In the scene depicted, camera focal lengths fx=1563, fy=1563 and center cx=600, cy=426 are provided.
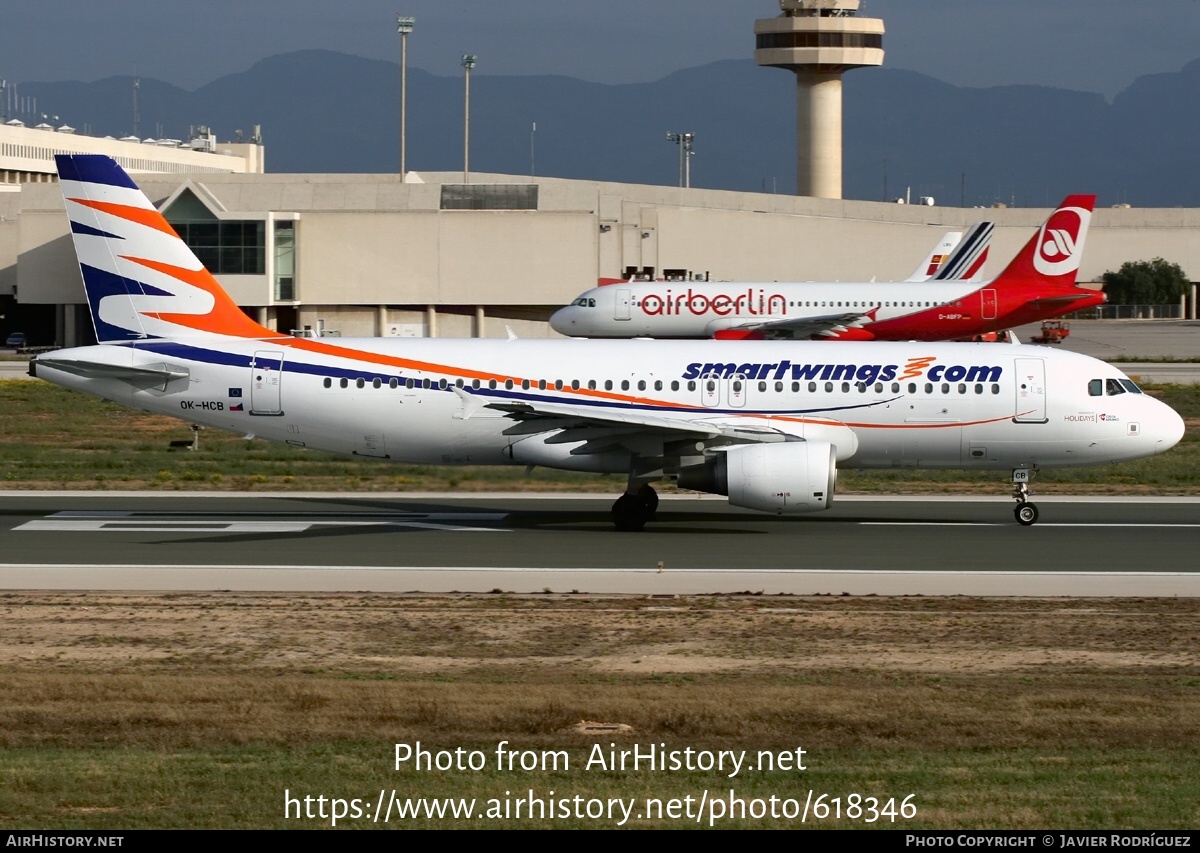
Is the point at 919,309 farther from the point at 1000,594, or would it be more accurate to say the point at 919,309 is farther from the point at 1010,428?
the point at 1000,594

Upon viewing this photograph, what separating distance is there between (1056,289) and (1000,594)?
50338 millimetres

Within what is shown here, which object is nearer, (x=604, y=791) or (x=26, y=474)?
(x=604, y=791)

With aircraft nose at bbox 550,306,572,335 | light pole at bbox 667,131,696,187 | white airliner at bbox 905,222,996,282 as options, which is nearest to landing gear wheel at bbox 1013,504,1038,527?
aircraft nose at bbox 550,306,572,335

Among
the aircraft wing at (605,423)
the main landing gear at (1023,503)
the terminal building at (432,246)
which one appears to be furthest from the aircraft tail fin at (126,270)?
the terminal building at (432,246)

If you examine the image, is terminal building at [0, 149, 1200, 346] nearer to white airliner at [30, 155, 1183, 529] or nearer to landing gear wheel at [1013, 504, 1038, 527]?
white airliner at [30, 155, 1183, 529]

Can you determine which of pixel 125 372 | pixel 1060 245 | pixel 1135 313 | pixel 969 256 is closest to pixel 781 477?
pixel 125 372

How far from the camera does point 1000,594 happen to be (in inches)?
831

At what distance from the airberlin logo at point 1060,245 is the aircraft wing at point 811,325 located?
7595 millimetres

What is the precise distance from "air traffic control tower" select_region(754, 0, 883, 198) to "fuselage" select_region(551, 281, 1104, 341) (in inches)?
2676

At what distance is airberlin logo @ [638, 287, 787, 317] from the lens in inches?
2776

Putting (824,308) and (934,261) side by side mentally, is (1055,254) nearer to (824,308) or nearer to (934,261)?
(824,308)

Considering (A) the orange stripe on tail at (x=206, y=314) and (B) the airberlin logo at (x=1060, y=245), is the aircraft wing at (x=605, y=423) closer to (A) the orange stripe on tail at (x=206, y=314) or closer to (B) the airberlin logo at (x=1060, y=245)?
(A) the orange stripe on tail at (x=206, y=314)
